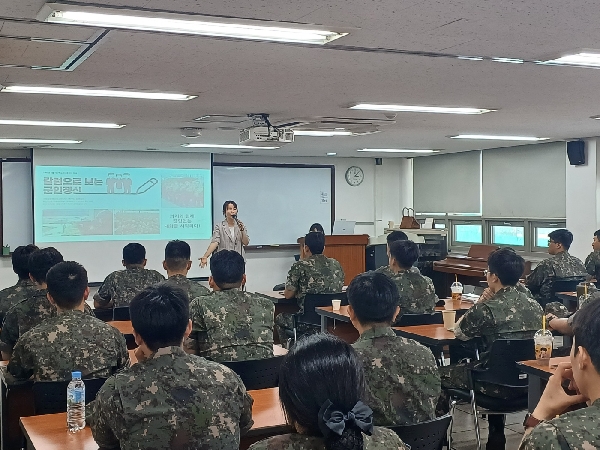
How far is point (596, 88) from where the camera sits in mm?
5090

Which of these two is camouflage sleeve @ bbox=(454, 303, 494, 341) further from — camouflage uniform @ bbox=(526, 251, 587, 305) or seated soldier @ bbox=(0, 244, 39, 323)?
camouflage uniform @ bbox=(526, 251, 587, 305)

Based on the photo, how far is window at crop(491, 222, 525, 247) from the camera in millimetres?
10422

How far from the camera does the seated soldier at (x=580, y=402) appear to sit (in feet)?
5.25

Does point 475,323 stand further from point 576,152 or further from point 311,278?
point 576,152

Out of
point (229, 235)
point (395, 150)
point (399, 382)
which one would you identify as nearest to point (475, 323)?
point (399, 382)

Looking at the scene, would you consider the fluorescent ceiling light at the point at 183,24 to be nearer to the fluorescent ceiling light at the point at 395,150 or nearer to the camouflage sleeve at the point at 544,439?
the camouflage sleeve at the point at 544,439

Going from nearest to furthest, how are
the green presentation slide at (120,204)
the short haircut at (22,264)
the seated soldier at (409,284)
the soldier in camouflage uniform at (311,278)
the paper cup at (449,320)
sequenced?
the paper cup at (449,320), the short haircut at (22,264), the seated soldier at (409,284), the soldier in camouflage uniform at (311,278), the green presentation slide at (120,204)

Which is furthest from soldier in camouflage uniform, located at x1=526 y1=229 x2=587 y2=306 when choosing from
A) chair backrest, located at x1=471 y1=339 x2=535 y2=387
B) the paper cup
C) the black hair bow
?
the black hair bow

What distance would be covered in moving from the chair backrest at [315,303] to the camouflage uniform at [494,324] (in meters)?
2.20

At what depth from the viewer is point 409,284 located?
5457 mm

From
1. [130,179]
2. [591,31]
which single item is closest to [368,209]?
[130,179]

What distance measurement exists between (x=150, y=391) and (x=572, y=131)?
733 centimetres

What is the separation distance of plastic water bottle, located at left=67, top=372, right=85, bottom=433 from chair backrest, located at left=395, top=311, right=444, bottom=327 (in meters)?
2.74

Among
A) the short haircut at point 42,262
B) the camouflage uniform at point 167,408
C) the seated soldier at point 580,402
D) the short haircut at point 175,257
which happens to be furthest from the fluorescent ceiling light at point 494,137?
the seated soldier at point 580,402
